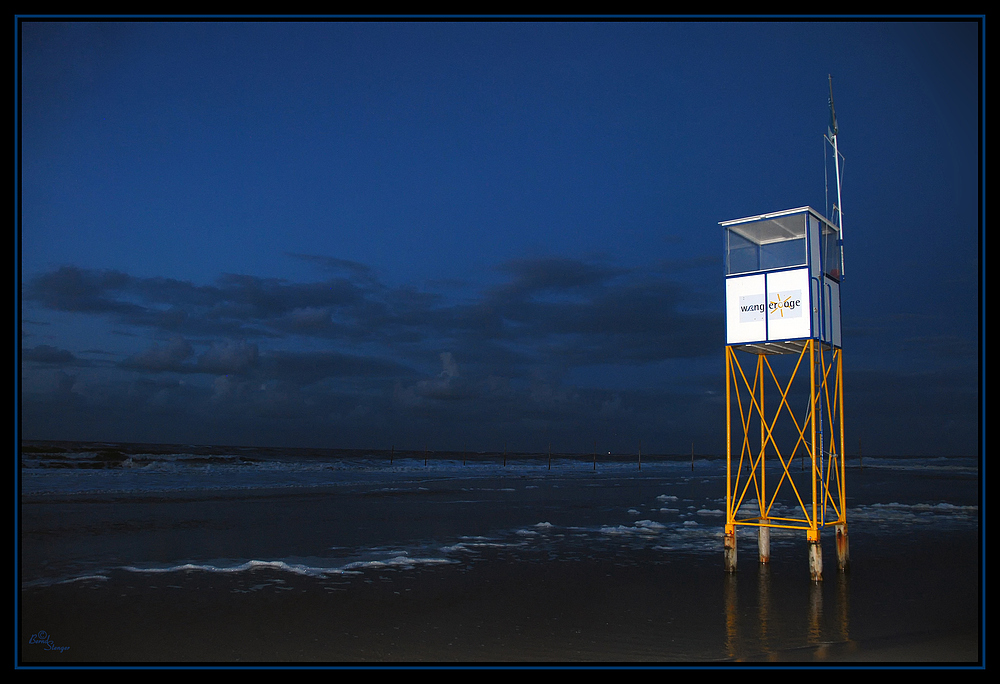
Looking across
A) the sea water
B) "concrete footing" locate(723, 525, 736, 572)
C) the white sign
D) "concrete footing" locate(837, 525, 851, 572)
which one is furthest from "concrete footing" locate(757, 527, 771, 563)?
the white sign

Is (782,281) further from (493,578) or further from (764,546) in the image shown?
(493,578)

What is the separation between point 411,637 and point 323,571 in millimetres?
4652

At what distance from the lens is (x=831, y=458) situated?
11938mm

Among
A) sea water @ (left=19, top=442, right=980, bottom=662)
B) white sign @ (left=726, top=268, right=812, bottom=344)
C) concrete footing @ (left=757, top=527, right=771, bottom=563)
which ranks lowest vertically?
sea water @ (left=19, top=442, right=980, bottom=662)

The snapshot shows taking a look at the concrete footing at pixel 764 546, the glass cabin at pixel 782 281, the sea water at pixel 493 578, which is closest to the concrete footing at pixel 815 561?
the sea water at pixel 493 578

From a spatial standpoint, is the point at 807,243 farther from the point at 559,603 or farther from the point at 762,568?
the point at 559,603

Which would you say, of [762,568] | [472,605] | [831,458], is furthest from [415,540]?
[831,458]

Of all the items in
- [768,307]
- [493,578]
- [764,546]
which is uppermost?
[768,307]

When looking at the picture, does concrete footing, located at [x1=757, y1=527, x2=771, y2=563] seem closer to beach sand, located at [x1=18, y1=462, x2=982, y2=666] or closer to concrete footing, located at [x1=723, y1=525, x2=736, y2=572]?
beach sand, located at [x1=18, y1=462, x2=982, y2=666]

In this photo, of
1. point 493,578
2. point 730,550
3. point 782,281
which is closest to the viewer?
point 782,281
